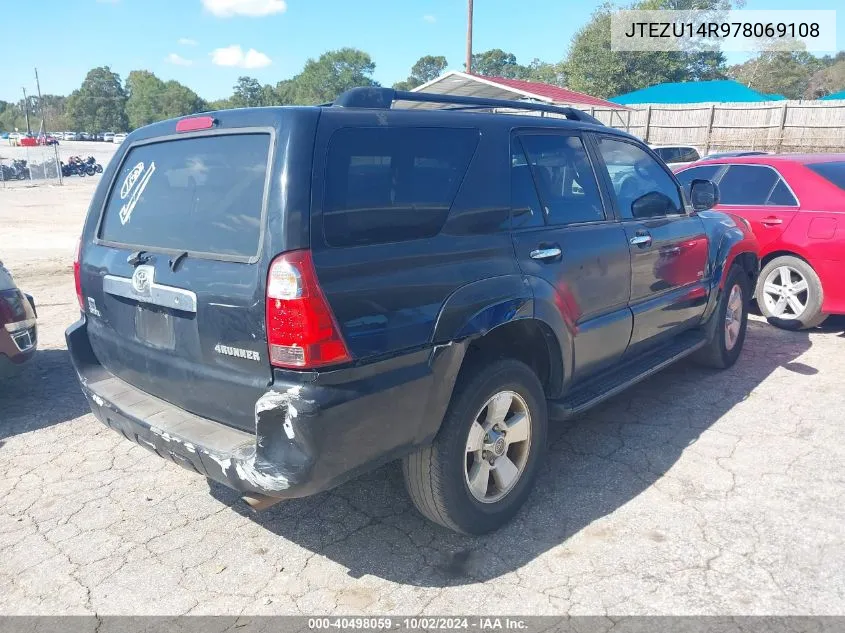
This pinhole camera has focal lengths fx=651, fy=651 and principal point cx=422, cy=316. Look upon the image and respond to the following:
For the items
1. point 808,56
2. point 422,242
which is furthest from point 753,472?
point 808,56

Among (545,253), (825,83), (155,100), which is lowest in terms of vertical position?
(545,253)

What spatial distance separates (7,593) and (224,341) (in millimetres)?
1502

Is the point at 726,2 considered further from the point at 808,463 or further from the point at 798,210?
the point at 808,463

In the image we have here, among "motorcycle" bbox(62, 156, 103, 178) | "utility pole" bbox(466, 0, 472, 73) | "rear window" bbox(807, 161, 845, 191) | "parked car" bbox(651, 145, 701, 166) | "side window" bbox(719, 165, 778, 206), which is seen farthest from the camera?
"motorcycle" bbox(62, 156, 103, 178)

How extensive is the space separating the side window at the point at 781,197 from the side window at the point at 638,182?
246cm

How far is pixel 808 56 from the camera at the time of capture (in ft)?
177

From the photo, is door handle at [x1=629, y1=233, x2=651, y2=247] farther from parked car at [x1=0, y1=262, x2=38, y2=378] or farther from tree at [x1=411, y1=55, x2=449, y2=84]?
tree at [x1=411, y1=55, x2=449, y2=84]

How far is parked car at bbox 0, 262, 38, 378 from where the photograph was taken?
4480 mm

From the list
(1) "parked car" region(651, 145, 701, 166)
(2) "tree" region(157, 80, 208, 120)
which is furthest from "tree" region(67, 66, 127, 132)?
(1) "parked car" region(651, 145, 701, 166)

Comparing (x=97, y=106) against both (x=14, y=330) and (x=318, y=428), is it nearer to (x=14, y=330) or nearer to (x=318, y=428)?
(x=14, y=330)

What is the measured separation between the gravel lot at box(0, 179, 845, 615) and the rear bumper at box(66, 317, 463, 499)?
605mm

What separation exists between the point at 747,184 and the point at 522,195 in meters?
4.70

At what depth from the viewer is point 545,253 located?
128 inches

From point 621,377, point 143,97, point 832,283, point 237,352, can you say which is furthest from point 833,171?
point 143,97
